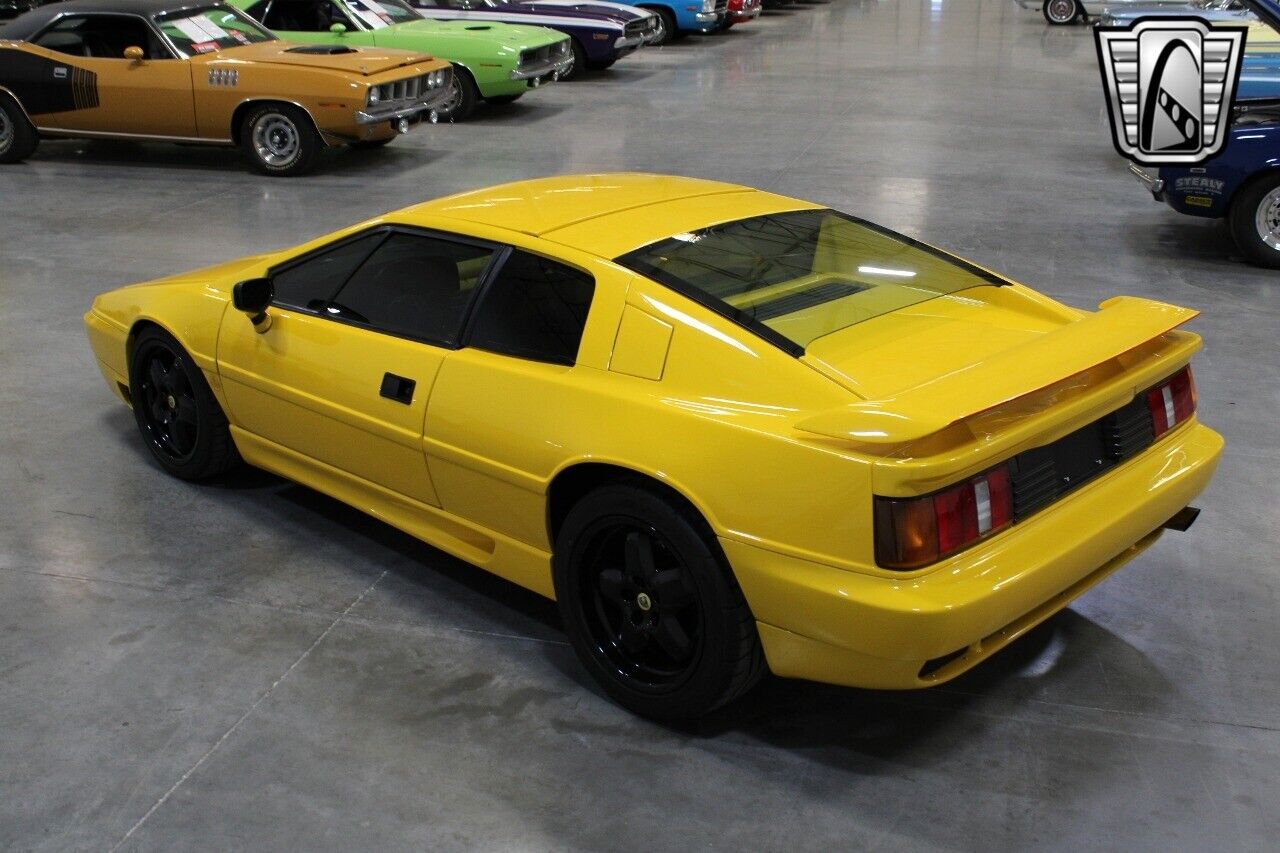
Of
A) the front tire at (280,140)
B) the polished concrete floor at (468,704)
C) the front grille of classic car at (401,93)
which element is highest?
the front grille of classic car at (401,93)

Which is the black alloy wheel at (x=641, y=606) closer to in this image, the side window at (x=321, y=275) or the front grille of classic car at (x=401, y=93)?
the side window at (x=321, y=275)

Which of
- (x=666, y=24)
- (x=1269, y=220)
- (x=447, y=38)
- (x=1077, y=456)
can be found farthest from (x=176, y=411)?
(x=666, y=24)

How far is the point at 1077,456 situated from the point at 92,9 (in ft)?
34.3

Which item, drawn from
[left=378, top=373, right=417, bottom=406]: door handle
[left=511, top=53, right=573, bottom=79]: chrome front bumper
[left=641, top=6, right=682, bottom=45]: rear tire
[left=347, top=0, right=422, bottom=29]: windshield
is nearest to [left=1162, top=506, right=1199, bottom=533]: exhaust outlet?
[left=378, top=373, right=417, bottom=406]: door handle

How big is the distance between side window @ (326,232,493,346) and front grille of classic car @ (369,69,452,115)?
23.1 ft

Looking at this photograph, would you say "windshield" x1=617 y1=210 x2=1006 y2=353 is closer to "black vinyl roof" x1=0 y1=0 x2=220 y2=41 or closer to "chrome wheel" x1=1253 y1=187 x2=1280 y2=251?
"chrome wheel" x1=1253 y1=187 x2=1280 y2=251

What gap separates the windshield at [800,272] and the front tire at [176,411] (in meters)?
1.98

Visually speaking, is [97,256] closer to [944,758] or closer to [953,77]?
[944,758]

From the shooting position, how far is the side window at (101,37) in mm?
11047

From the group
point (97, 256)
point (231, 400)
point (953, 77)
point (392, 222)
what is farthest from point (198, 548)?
point (953, 77)

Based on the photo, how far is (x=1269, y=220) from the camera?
26.0ft

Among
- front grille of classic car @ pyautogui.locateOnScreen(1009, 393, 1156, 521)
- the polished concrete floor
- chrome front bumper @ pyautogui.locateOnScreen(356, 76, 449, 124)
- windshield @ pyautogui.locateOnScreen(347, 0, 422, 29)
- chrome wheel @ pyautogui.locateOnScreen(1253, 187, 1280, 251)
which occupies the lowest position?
the polished concrete floor

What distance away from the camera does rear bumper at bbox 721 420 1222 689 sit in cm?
290

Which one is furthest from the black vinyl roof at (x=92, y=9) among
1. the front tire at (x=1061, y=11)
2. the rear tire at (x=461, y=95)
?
the front tire at (x=1061, y=11)
